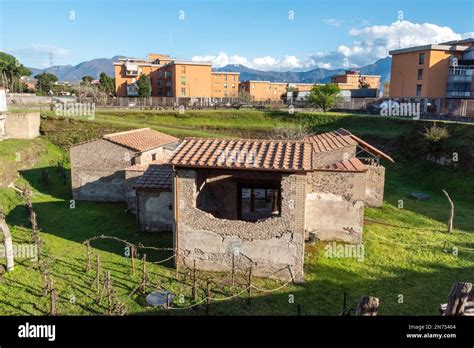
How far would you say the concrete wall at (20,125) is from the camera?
125 feet

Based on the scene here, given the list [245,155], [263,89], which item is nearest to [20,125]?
[245,155]

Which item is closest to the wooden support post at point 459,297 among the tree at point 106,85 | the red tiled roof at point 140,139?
the red tiled roof at point 140,139

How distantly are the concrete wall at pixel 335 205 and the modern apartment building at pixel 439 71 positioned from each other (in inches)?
1906

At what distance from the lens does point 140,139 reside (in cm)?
2819

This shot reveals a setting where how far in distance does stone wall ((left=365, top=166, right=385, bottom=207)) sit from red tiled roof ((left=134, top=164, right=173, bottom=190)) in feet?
43.1

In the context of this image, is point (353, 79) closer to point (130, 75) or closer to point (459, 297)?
point (130, 75)

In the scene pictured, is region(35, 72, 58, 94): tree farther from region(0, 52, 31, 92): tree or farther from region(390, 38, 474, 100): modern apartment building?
region(390, 38, 474, 100): modern apartment building

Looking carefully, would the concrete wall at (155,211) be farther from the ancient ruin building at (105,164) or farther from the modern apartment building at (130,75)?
the modern apartment building at (130,75)

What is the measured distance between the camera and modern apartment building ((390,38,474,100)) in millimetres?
59438

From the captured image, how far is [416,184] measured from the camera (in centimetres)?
3500

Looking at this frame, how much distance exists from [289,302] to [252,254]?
7.94 ft

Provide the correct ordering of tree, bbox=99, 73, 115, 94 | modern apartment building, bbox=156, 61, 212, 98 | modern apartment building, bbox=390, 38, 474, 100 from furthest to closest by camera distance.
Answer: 1. tree, bbox=99, 73, 115, 94
2. modern apartment building, bbox=156, 61, 212, 98
3. modern apartment building, bbox=390, 38, 474, 100

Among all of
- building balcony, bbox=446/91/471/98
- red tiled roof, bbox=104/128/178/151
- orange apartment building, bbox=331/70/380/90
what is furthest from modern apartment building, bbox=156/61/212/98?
red tiled roof, bbox=104/128/178/151
